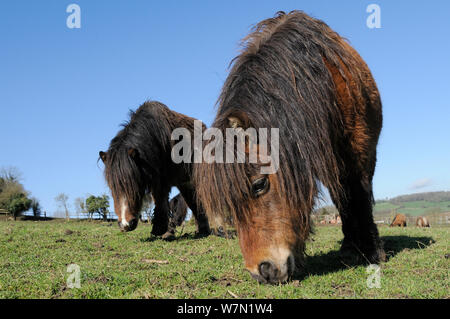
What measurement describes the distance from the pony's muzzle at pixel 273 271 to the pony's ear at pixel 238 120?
119 centimetres

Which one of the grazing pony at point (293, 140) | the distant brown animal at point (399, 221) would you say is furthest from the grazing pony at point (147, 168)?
the distant brown animal at point (399, 221)

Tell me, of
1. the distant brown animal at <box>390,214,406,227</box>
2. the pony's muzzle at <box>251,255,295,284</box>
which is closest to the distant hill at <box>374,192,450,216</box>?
the distant brown animal at <box>390,214,406,227</box>

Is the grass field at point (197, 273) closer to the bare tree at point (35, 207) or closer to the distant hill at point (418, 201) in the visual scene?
the bare tree at point (35, 207)

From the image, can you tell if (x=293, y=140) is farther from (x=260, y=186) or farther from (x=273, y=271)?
(x=273, y=271)

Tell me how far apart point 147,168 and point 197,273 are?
393 centimetres

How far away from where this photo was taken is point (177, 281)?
372 cm

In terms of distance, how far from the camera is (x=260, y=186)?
3.18 meters

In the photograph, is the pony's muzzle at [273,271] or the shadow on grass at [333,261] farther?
the shadow on grass at [333,261]

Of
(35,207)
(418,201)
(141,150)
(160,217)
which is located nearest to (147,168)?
(141,150)

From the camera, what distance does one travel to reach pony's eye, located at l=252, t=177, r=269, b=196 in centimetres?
316

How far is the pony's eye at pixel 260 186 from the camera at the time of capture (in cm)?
316

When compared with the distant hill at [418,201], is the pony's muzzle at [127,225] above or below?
above

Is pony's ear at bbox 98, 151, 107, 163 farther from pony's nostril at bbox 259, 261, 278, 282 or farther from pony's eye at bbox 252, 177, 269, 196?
pony's nostril at bbox 259, 261, 278, 282
